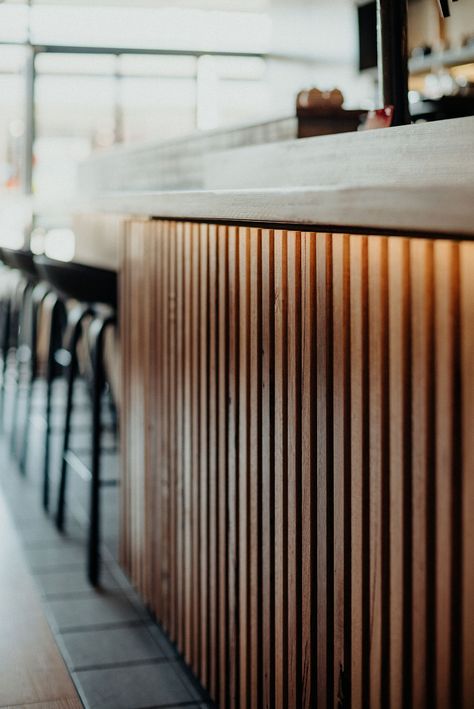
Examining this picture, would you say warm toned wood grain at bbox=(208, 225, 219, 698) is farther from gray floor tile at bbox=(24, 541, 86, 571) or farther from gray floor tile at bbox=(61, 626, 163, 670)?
gray floor tile at bbox=(24, 541, 86, 571)

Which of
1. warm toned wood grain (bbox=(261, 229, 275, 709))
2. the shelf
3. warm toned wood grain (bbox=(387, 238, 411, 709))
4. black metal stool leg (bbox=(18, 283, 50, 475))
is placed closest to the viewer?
warm toned wood grain (bbox=(387, 238, 411, 709))

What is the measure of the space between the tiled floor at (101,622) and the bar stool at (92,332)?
0.10 meters

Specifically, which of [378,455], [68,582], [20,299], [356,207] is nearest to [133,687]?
[68,582]

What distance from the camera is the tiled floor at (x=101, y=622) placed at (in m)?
2.09

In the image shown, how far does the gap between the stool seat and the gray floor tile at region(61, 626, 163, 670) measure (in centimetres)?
107

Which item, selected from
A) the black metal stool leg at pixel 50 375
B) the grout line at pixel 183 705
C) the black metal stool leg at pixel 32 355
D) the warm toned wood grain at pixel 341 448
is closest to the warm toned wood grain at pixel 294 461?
the warm toned wood grain at pixel 341 448

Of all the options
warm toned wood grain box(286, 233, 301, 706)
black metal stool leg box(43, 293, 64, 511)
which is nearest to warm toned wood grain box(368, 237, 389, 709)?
warm toned wood grain box(286, 233, 301, 706)

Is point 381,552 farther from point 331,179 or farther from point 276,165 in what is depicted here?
point 276,165

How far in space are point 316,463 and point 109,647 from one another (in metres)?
1.11

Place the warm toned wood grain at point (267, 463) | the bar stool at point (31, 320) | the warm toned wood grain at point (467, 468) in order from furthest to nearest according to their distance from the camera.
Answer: the bar stool at point (31, 320)
the warm toned wood grain at point (267, 463)
the warm toned wood grain at point (467, 468)

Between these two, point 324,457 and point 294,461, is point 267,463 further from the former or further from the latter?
point 324,457

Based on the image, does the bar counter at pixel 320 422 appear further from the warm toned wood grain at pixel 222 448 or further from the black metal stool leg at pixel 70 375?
the black metal stool leg at pixel 70 375

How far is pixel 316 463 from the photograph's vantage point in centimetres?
146

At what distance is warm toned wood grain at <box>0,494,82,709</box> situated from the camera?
205 centimetres
